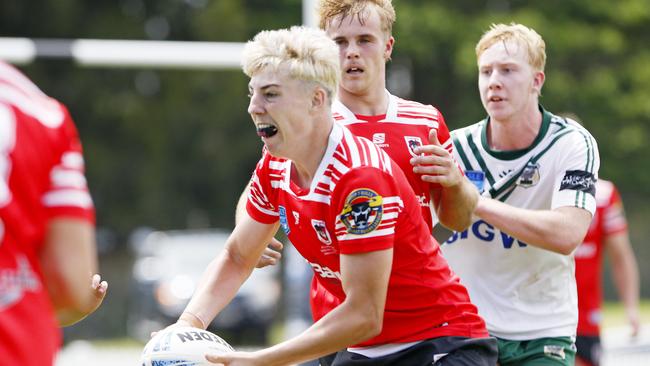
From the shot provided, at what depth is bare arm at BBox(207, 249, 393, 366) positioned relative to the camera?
3.84m

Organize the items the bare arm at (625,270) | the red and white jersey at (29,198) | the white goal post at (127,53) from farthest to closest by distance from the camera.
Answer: the white goal post at (127,53)
the bare arm at (625,270)
the red and white jersey at (29,198)

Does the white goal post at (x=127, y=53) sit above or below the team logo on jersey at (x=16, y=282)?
above

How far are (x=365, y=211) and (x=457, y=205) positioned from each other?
85 cm

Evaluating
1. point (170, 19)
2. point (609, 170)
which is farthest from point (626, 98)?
point (170, 19)

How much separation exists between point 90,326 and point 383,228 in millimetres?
23570

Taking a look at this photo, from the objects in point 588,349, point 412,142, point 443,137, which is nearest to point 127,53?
point 588,349

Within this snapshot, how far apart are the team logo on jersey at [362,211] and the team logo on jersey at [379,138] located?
825 millimetres

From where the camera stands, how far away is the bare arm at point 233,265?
454 cm

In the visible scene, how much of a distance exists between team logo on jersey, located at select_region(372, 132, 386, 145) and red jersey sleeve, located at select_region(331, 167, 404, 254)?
766 millimetres

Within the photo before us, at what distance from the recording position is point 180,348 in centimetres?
413

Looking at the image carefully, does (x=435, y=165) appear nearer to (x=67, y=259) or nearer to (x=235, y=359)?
(x=235, y=359)

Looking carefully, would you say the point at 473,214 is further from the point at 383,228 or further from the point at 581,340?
the point at 581,340

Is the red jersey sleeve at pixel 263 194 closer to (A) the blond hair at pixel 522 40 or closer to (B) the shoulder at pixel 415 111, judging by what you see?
(B) the shoulder at pixel 415 111

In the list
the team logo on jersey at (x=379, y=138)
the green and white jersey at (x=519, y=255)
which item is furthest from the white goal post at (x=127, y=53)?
the team logo on jersey at (x=379, y=138)
